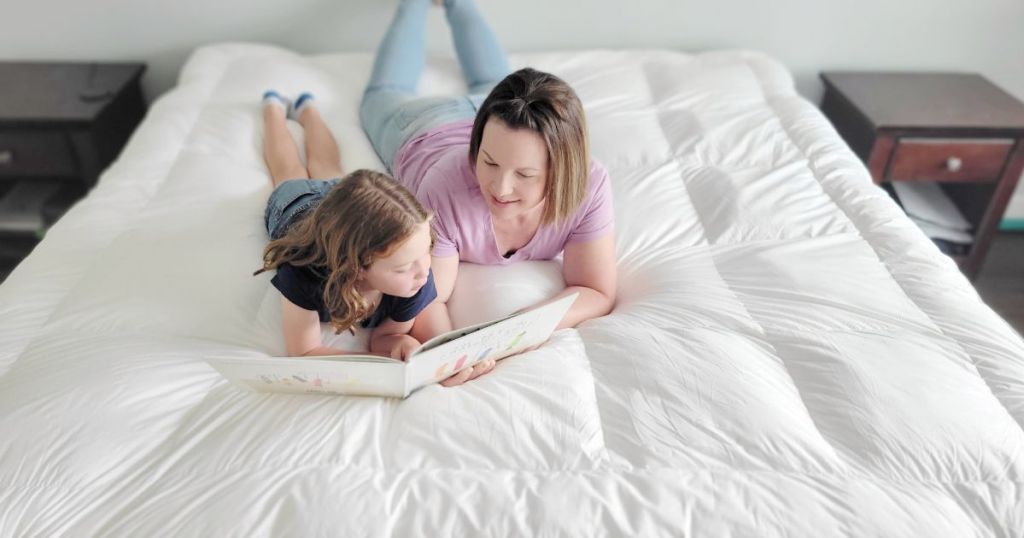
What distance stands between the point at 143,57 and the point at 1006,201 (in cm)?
246

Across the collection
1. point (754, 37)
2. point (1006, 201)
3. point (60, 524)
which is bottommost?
point (1006, 201)

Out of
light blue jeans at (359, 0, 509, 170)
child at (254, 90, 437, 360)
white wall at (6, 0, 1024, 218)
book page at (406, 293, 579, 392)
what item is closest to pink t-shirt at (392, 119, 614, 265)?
child at (254, 90, 437, 360)

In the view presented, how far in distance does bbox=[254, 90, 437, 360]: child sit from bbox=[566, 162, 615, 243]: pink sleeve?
27cm

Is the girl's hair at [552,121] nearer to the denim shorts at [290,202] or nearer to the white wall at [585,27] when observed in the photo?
the denim shorts at [290,202]

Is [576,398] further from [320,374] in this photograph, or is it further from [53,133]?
[53,133]

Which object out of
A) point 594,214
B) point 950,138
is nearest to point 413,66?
point 594,214

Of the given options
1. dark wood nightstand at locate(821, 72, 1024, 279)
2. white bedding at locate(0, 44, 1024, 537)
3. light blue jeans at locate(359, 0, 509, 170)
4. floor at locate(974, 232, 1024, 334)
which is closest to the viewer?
white bedding at locate(0, 44, 1024, 537)

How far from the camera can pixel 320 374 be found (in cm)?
91

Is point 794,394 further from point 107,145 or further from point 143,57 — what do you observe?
point 143,57

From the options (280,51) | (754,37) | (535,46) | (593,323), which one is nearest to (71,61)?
(280,51)

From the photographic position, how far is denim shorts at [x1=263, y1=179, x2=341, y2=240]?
1220mm

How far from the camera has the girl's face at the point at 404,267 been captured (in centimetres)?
96

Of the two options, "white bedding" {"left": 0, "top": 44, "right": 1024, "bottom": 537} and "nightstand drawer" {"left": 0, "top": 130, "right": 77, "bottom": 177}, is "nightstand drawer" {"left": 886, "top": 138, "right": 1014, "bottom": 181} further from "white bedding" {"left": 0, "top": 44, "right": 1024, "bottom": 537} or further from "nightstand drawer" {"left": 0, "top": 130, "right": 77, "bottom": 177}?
"nightstand drawer" {"left": 0, "top": 130, "right": 77, "bottom": 177}

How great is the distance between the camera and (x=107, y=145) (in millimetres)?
1944
